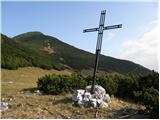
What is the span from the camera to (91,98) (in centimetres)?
1437

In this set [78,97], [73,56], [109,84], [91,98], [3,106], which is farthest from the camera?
[73,56]

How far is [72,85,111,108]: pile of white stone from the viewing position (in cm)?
1412

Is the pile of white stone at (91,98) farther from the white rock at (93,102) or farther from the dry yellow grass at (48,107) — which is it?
the dry yellow grass at (48,107)

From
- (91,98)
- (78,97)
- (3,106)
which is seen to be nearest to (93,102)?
(91,98)

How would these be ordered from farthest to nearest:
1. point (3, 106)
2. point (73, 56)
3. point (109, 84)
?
1. point (73, 56)
2. point (109, 84)
3. point (3, 106)

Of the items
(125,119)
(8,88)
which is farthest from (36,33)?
(125,119)

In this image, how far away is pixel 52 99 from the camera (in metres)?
15.4

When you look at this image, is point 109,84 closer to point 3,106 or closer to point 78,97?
point 78,97

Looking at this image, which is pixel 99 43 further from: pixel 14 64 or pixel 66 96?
pixel 14 64

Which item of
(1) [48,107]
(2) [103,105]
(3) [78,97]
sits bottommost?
(1) [48,107]

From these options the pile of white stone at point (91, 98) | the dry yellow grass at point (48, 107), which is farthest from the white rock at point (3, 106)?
the pile of white stone at point (91, 98)

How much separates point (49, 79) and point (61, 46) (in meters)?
54.3

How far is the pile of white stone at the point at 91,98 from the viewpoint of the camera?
1412cm

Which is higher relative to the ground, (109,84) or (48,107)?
(109,84)
